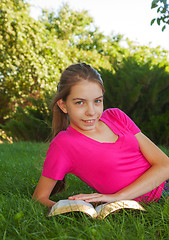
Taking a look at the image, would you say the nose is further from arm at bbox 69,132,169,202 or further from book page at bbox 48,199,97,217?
book page at bbox 48,199,97,217

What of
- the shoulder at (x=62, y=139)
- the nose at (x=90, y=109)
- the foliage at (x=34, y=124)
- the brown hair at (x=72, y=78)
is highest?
the brown hair at (x=72, y=78)

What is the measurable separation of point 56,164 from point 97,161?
10.8 inches

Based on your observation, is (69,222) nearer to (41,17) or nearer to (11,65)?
(11,65)

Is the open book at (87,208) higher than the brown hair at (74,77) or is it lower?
lower

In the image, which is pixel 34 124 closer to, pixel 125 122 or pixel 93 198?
pixel 125 122

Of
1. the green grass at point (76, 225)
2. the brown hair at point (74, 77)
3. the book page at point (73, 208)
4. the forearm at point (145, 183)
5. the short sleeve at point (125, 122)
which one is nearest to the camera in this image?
the green grass at point (76, 225)

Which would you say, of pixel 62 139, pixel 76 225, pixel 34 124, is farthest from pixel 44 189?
pixel 34 124

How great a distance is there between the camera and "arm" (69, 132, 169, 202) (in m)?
1.86

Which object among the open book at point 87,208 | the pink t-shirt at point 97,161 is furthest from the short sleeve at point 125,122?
the open book at point 87,208

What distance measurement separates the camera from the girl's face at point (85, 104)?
2006mm

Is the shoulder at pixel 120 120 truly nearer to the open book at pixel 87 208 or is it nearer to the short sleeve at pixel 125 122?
the short sleeve at pixel 125 122

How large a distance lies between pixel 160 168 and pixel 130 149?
0.24 m

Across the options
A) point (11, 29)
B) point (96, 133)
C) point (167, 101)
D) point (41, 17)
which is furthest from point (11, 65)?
point (41, 17)

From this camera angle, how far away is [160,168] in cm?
206
